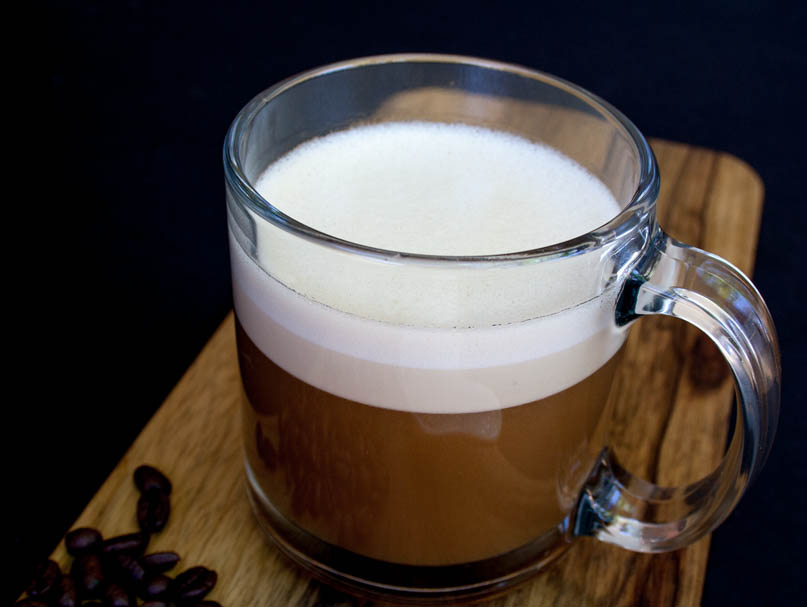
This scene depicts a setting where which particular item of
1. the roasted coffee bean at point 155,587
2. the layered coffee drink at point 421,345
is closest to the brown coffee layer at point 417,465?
the layered coffee drink at point 421,345

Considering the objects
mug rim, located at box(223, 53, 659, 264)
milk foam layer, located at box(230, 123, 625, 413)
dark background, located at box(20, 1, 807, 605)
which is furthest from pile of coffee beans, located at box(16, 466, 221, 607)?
dark background, located at box(20, 1, 807, 605)

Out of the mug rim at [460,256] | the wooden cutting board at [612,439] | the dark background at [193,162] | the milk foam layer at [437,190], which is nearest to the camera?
the mug rim at [460,256]

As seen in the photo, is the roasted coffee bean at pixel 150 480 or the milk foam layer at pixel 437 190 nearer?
the milk foam layer at pixel 437 190

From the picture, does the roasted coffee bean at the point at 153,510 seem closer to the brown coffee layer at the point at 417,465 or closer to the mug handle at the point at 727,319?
the brown coffee layer at the point at 417,465

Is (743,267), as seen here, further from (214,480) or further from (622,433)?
(214,480)

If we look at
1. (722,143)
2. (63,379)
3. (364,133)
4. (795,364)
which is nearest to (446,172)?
(364,133)
